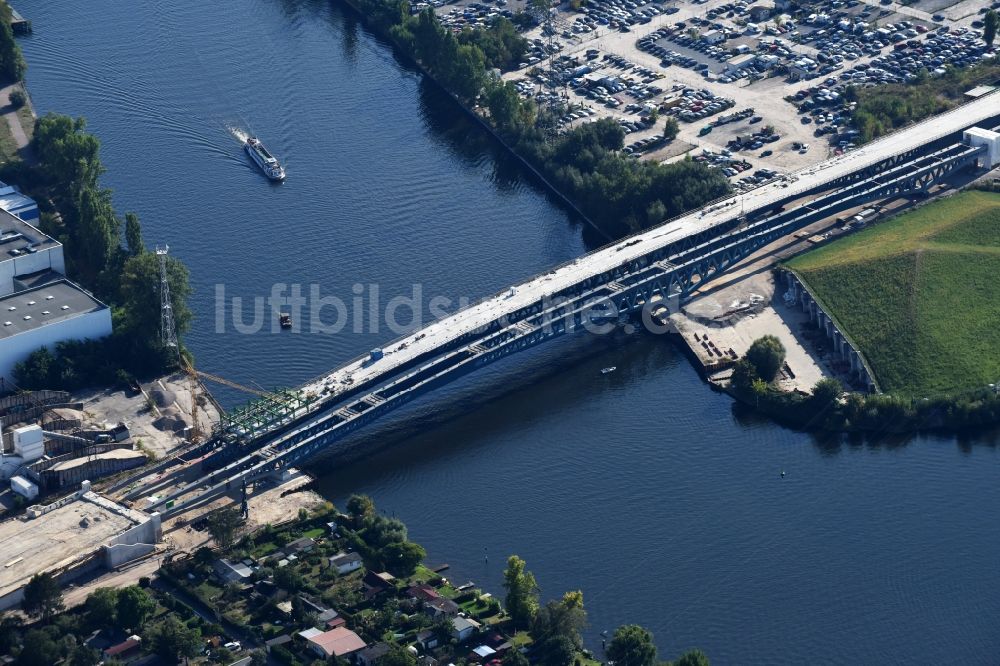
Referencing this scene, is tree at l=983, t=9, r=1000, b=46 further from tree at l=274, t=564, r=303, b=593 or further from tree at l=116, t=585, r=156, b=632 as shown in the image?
tree at l=116, t=585, r=156, b=632

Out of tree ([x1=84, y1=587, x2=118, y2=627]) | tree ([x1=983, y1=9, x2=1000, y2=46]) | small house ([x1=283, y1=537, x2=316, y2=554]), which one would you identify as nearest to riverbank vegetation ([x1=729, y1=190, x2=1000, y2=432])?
tree ([x1=983, y1=9, x2=1000, y2=46])

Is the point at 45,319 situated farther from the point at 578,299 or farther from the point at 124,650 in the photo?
the point at 578,299

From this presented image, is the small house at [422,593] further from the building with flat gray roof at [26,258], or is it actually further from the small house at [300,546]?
the building with flat gray roof at [26,258]

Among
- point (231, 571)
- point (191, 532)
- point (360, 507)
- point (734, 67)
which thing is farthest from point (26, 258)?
point (734, 67)

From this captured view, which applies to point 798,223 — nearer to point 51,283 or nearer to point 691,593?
point 691,593

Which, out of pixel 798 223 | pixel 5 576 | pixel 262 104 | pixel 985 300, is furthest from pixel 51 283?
pixel 985 300

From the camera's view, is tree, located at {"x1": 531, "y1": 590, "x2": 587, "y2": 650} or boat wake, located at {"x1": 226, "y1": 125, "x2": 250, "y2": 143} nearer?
tree, located at {"x1": 531, "y1": 590, "x2": 587, "y2": 650}

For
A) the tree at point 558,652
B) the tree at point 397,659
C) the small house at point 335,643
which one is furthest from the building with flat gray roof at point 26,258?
the tree at point 558,652

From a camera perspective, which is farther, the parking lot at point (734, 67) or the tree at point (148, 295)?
the parking lot at point (734, 67)

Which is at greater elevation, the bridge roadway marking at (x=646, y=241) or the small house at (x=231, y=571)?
the bridge roadway marking at (x=646, y=241)
